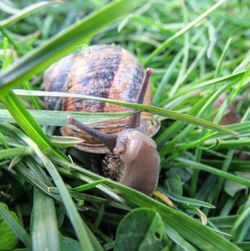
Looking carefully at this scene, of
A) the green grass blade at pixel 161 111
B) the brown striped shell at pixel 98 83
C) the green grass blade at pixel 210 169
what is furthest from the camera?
the brown striped shell at pixel 98 83

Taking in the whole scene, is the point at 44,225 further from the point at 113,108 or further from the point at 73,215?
the point at 113,108

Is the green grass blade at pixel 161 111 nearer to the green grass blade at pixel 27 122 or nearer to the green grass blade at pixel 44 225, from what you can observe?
the green grass blade at pixel 27 122

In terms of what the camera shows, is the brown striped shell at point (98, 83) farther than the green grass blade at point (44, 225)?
Yes

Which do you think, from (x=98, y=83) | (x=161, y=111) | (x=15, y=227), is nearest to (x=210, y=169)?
(x=161, y=111)

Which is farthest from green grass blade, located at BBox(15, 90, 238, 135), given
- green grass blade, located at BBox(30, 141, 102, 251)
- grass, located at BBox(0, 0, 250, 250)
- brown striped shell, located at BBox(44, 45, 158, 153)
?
brown striped shell, located at BBox(44, 45, 158, 153)

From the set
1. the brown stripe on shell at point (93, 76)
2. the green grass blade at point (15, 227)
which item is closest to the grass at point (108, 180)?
the green grass blade at point (15, 227)

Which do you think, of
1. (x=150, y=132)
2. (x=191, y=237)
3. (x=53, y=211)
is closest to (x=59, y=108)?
(x=150, y=132)

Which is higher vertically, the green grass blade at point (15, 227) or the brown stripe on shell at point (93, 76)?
the brown stripe on shell at point (93, 76)
